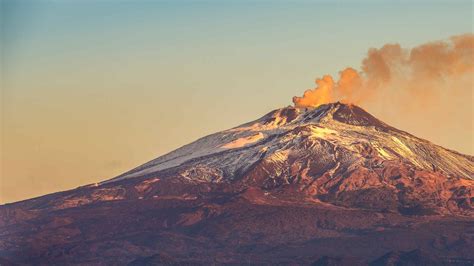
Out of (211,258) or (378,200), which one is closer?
(211,258)

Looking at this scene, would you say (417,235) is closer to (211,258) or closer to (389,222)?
(389,222)

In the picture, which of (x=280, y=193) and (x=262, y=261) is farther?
(x=280, y=193)

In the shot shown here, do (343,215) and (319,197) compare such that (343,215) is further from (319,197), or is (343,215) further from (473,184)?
(473,184)

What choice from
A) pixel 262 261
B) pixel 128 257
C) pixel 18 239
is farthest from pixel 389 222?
pixel 18 239

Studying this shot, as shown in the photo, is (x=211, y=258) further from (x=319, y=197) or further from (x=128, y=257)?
(x=319, y=197)

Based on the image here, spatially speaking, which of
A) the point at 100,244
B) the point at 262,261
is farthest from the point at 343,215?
the point at 100,244

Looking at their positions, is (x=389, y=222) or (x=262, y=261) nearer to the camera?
(x=262, y=261)

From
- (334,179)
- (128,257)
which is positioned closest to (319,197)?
(334,179)
